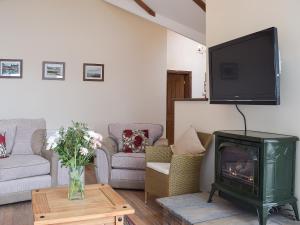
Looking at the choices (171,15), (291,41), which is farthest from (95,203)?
(171,15)

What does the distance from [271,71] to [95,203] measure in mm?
1662

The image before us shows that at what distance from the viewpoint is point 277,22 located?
2572 mm

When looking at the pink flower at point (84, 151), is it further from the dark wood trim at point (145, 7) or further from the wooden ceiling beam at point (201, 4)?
the dark wood trim at point (145, 7)

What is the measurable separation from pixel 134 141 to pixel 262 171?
238 centimetres

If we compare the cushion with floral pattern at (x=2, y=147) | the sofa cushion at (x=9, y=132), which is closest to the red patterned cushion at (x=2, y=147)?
the cushion with floral pattern at (x=2, y=147)

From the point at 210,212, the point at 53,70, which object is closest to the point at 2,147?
the point at 53,70

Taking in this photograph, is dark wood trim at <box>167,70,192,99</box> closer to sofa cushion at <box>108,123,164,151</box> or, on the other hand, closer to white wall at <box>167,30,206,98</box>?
white wall at <box>167,30,206,98</box>

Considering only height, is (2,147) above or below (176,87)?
below

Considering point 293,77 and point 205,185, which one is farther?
point 205,185

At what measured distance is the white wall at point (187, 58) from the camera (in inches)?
282

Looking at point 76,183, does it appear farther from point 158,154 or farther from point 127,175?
point 127,175

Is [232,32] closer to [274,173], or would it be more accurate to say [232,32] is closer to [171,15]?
[274,173]

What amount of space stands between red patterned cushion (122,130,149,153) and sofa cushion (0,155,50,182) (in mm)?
1145

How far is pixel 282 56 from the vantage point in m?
2.53
